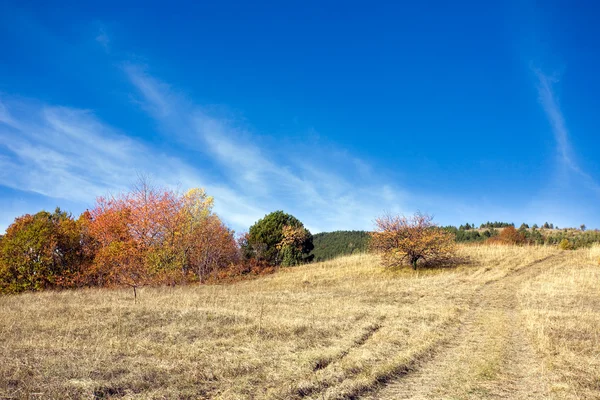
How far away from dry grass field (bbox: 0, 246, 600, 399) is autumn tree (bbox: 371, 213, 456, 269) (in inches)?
501

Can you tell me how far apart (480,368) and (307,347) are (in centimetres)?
395

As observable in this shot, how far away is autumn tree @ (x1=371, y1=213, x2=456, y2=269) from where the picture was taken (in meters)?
31.5

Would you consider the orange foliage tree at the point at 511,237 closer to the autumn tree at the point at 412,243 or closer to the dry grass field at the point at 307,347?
the autumn tree at the point at 412,243

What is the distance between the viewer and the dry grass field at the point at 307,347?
6551 millimetres

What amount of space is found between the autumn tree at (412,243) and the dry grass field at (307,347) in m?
12.7

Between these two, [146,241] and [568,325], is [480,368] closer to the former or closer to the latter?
[568,325]

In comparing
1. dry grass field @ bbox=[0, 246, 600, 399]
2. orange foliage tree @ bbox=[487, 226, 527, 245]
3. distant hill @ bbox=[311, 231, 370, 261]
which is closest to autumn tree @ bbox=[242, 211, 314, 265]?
orange foliage tree @ bbox=[487, 226, 527, 245]

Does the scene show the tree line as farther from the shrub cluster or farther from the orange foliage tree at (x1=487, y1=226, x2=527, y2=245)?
the orange foliage tree at (x1=487, y1=226, x2=527, y2=245)

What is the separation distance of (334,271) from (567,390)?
94.0ft

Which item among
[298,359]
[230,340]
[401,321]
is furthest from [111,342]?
[401,321]

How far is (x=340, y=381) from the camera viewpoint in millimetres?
6965

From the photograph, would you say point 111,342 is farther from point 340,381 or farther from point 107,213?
point 107,213

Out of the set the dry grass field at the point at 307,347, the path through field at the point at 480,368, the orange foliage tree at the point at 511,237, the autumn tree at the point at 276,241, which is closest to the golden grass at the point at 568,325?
the dry grass field at the point at 307,347

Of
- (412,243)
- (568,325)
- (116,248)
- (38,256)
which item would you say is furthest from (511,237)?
(38,256)
